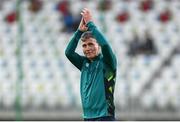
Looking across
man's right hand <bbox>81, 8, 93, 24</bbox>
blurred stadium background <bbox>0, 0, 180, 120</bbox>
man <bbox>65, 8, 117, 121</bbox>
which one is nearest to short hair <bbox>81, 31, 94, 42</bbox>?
man <bbox>65, 8, 117, 121</bbox>

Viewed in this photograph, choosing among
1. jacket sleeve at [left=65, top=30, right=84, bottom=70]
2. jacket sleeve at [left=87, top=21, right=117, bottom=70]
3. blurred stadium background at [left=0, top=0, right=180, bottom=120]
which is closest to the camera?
jacket sleeve at [left=87, top=21, right=117, bottom=70]

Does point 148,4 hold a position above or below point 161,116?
above

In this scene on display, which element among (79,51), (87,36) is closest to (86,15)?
(87,36)

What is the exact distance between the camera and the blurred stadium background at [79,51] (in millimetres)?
11734

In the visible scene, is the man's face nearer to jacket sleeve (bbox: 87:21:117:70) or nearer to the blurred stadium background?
jacket sleeve (bbox: 87:21:117:70)

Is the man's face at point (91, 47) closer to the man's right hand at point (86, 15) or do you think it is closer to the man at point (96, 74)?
the man at point (96, 74)

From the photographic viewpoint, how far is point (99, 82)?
5.62 m

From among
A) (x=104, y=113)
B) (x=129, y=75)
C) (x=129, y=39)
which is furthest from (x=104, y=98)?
(x=129, y=39)

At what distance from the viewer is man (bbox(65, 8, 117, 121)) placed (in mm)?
5578

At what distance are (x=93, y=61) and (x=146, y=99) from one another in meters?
6.38

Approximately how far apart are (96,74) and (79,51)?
6588 millimetres

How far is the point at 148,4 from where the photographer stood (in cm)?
1306

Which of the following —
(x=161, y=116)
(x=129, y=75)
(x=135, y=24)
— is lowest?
(x=161, y=116)

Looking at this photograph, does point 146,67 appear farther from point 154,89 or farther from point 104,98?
point 104,98
